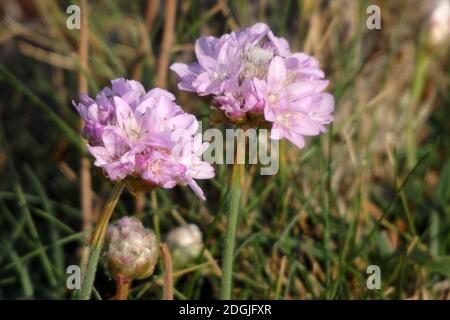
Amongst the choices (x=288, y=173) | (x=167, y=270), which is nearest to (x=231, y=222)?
(x=167, y=270)

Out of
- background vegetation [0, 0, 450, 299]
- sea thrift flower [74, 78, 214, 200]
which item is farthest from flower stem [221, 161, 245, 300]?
background vegetation [0, 0, 450, 299]

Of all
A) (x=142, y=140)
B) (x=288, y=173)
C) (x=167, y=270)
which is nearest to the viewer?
(x=142, y=140)

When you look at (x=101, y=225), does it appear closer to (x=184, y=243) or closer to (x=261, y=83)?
(x=261, y=83)

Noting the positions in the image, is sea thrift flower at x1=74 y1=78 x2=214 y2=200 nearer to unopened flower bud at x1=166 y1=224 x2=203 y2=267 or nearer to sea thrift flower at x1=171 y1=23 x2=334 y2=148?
sea thrift flower at x1=171 y1=23 x2=334 y2=148

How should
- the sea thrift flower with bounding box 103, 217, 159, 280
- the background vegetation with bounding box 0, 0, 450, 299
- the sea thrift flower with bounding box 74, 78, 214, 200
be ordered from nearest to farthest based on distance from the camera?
the sea thrift flower with bounding box 74, 78, 214, 200, the sea thrift flower with bounding box 103, 217, 159, 280, the background vegetation with bounding box 0, 0, 450, 299
